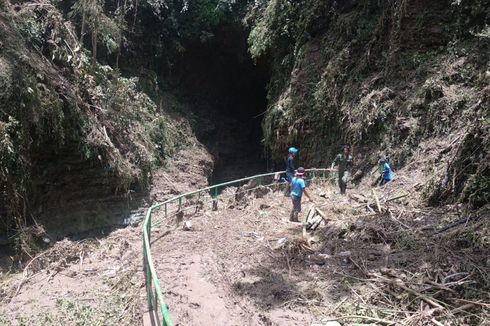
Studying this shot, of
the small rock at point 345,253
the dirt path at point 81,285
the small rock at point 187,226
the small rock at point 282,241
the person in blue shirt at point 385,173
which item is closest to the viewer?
the dirt path at point 81,285

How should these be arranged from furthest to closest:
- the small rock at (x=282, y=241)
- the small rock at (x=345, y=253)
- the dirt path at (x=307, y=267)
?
1. the small rock at (x=282, y=241)
2. the small rock at (x=345, y=253)
3. the dirt path at (x=307, y=267)

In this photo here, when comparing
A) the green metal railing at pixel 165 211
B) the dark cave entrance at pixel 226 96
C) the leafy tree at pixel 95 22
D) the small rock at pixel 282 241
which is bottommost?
the small rock at pixel 282 241

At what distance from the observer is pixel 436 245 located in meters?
6.70

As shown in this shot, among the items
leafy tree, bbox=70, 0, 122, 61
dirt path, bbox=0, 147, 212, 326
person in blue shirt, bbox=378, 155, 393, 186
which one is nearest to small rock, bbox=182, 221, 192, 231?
dirt path, bbox=0, 147, 212, 326

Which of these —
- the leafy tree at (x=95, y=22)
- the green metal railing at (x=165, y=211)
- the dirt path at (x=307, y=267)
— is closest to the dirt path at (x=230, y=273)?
the dirt path at (x=307, y=267)

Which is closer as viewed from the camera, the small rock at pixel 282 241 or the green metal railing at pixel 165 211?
the green metal railing at pixel 165 211

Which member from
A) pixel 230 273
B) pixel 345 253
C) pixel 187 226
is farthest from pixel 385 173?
pixel 230 273

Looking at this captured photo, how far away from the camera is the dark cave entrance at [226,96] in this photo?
2267 centimetres

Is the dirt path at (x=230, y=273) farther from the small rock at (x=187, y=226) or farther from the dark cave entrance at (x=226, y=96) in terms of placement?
the dark cave entrance at (x=226, y=96)

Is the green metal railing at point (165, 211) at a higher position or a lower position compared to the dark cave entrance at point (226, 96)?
lower

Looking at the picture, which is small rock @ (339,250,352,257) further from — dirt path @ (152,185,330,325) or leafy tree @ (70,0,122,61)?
leafy tree @ (70,0,122,61)

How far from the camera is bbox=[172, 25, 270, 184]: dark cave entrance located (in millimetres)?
22672

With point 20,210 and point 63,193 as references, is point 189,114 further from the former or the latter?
point 20,210

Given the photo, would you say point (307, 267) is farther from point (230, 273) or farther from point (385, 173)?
point (385, 173)
